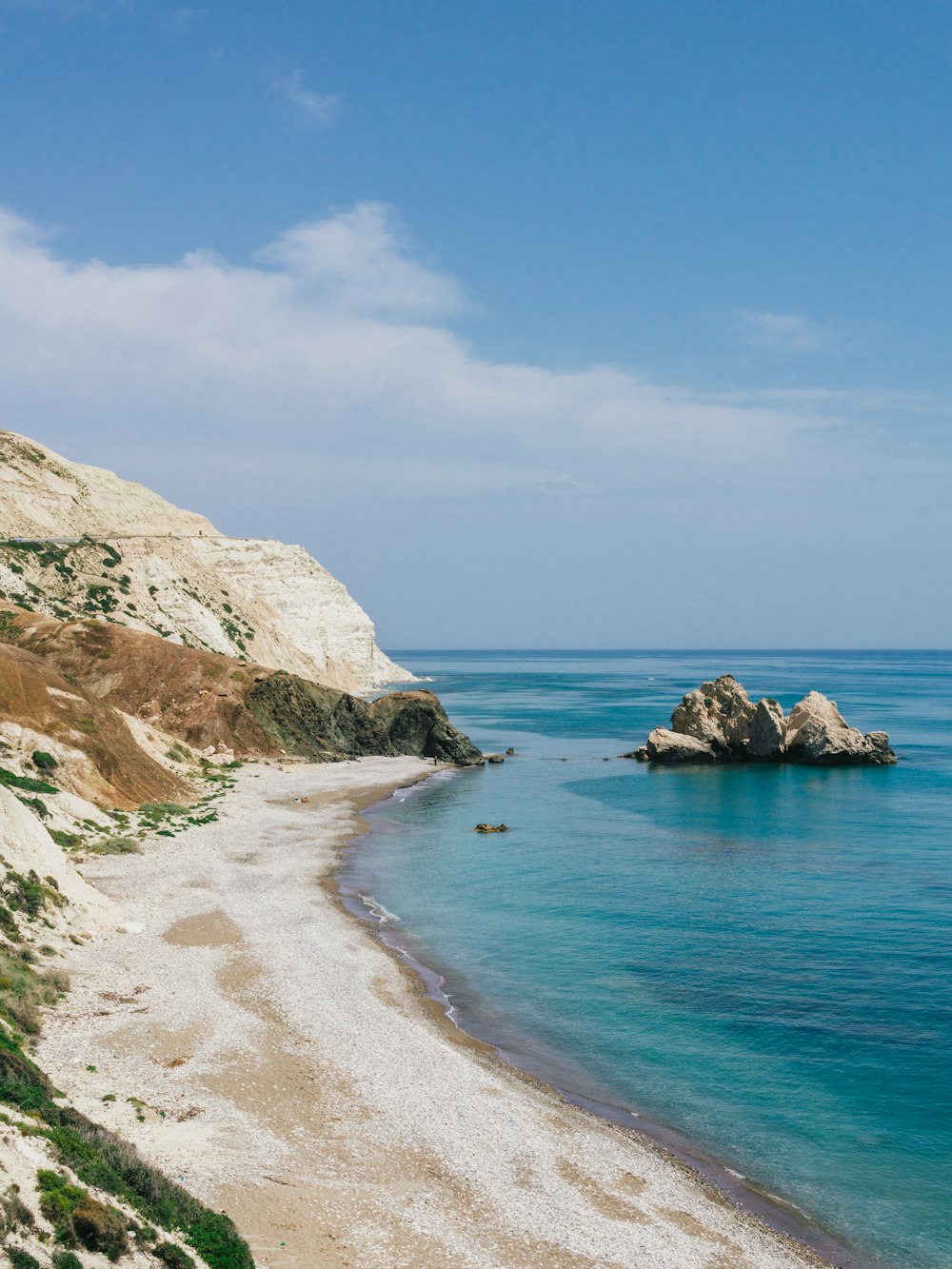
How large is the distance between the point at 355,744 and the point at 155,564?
3325 cm

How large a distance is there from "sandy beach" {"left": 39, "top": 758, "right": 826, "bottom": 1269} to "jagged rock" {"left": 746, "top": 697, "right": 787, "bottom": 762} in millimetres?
63263

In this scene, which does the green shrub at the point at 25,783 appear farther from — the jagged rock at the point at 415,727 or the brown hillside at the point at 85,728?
the jagged rock at the point at 415,727

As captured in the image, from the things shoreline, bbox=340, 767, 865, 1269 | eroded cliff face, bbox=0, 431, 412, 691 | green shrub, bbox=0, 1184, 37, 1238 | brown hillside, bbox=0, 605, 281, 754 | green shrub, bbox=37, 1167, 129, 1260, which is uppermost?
eroded cliff face, bbox=0, 431, 412, 691

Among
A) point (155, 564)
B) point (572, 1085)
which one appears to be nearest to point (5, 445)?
point (155, 564)

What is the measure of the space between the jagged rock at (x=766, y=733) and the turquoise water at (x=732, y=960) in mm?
15728

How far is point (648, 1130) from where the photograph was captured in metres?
21.0

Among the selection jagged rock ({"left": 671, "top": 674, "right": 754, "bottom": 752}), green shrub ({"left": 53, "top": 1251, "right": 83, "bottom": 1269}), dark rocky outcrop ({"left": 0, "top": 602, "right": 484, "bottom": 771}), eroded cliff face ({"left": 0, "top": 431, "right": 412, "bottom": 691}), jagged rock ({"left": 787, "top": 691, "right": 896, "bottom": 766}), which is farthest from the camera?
jagged rock ({"left": 671, "top": 674, "right": 754, "bottom": 752})

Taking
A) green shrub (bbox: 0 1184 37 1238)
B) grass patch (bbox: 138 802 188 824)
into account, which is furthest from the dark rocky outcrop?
green shrub (bbox: 0 1184 37 1238)

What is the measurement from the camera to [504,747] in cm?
9881

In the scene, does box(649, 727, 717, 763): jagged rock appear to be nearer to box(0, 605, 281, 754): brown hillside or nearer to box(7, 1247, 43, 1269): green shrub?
box(0, 605, 281, 754): brown hillside

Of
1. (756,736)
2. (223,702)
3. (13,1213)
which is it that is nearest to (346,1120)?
(13,1213)

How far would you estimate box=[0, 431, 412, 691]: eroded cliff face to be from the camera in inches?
3465

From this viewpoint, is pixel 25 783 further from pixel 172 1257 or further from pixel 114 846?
pixel 172 1257

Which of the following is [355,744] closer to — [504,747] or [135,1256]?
[504,747]
